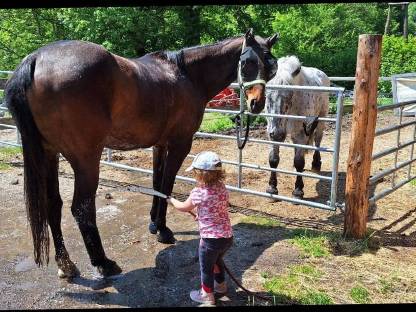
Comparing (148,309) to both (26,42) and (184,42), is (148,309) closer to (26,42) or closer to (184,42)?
(184,42)

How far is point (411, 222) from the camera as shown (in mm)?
4730

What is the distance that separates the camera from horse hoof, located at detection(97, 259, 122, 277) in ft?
10.9

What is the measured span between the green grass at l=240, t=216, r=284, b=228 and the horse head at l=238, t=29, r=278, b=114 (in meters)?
1.39

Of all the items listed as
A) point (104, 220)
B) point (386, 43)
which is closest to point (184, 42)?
point (386, 43)

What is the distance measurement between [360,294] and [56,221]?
2506mm

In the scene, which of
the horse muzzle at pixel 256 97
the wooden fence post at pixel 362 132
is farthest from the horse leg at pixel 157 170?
the wooden fence post at pixel 362 132

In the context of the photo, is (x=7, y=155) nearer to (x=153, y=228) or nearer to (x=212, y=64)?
(x=153, y=228)

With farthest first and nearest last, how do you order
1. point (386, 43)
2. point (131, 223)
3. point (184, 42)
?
point (386, 43), point (184, 42), point (131, 223)

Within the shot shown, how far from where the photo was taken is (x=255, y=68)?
380 centimetres

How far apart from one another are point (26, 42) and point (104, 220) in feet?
57.8

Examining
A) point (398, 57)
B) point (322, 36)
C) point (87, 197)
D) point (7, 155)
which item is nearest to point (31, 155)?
Result: point (87, 197)

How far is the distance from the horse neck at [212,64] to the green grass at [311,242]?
1699mm

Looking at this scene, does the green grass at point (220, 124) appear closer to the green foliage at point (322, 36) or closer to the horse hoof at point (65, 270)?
the horse hoof at point (65, 270)

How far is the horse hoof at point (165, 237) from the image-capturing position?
4.09m
